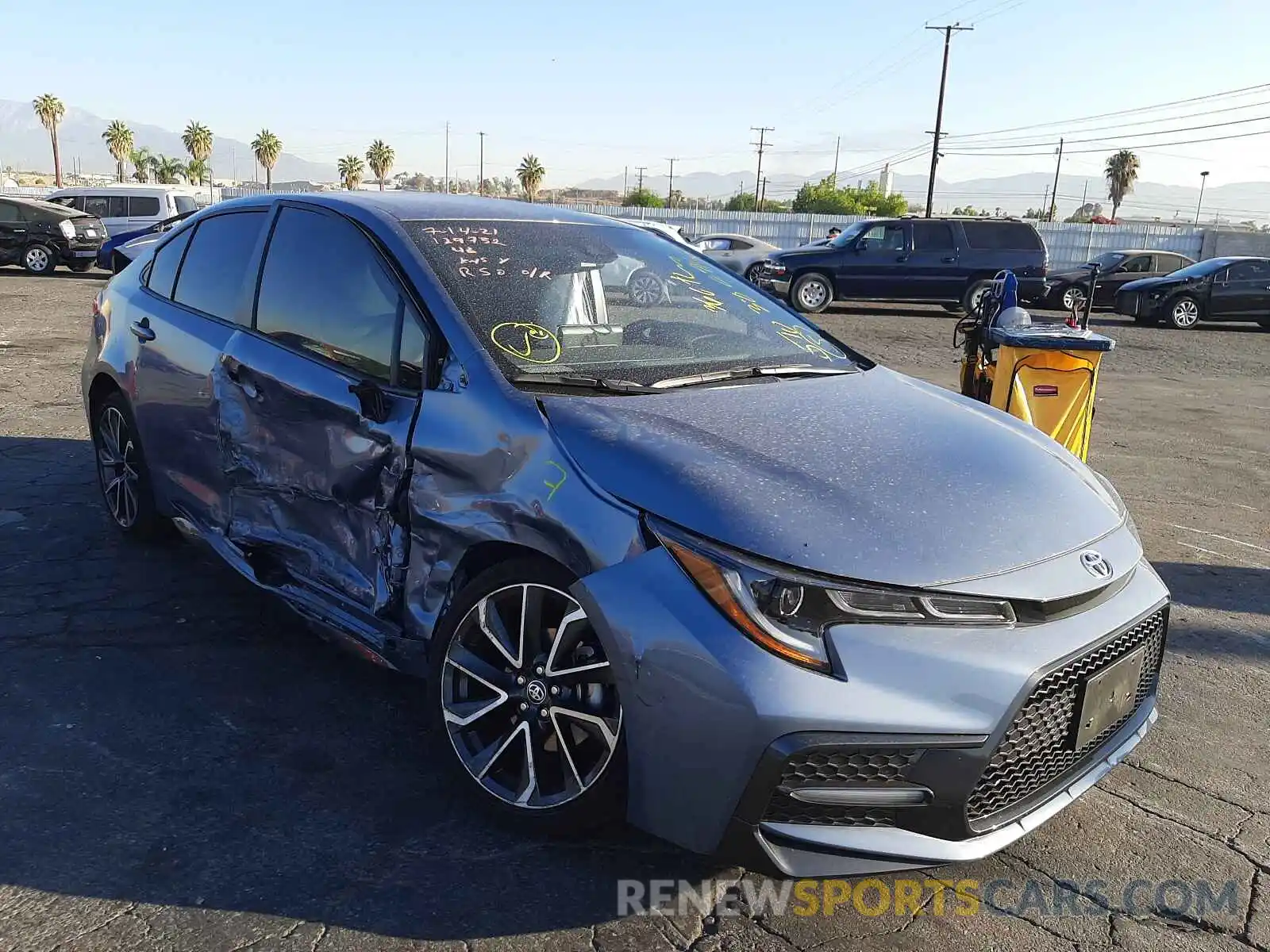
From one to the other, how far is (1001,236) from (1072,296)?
2.90 meters

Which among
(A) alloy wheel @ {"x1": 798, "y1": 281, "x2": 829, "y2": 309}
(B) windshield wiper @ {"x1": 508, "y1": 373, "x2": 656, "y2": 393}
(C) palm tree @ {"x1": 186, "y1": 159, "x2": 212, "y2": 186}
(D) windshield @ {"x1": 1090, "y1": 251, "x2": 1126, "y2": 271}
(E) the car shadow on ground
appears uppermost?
(C) palm tree @ {"x1": 186, "y1": 159, "x2": 212, "y2": 186}

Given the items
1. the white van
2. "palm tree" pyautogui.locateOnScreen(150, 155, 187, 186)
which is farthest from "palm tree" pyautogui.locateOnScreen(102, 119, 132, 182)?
the white van

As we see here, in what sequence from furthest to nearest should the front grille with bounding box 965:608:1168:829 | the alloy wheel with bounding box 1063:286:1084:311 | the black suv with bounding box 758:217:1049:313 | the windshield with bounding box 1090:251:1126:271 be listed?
the windshield with bounding box 1090:251:1126:271, the alloy wheel with bounding box 1063:286:1084:311, the black suv with bounding box 758:217:1049:313, the front grille with bounding box 965:608:1168:829

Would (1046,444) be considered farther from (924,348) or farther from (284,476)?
(924,348)

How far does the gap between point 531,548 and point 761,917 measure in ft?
3.37

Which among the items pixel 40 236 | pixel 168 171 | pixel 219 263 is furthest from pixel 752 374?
pixel 168 171

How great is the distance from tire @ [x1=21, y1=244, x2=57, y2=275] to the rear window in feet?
59.1

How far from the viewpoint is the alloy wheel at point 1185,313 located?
18812 millimetres

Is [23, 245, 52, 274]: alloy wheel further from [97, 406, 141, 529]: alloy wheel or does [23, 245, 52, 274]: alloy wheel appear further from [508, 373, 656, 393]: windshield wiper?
[508, 373, 656, 393]: windshield wiper

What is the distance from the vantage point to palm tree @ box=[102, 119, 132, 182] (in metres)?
85.2

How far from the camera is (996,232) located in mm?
19250

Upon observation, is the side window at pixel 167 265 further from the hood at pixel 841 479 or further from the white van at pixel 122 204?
the white van at pixel 122 204

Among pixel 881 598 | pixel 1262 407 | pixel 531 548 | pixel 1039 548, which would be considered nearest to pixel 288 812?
pixel 531 548

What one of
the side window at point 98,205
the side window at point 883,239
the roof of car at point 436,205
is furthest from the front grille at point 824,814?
the side window at point 98,205
